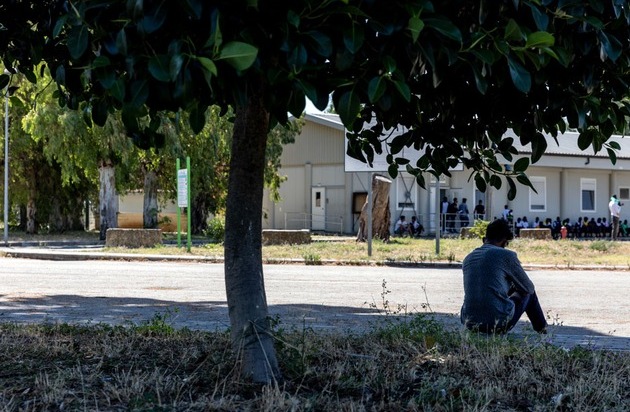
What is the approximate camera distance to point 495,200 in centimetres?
4034

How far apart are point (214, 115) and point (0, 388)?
26087 mm

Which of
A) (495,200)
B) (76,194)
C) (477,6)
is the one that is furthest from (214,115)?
(477,6)

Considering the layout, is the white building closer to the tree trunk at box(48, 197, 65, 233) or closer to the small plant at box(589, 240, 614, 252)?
the tree trunk at box(48, 197, 65, 233)

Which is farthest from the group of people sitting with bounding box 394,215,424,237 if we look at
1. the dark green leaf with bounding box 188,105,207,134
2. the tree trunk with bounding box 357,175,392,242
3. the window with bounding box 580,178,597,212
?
the dark green leaf with bounding box 188,105,207,134

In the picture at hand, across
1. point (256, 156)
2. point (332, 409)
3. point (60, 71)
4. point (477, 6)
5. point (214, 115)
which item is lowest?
point (332, 409)

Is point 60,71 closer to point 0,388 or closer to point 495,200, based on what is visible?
point 0,388

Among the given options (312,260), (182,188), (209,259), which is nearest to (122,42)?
(312,260)

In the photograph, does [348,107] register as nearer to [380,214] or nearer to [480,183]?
[480,183]

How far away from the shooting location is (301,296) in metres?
12.7

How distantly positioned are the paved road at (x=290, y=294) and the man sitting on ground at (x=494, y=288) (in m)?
0.63

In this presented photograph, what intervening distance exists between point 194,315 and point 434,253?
1292cm

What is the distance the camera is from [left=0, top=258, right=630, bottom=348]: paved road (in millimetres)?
9797

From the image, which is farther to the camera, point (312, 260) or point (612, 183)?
point (612, 183)

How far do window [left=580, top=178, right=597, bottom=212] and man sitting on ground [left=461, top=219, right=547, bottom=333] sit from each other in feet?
122
